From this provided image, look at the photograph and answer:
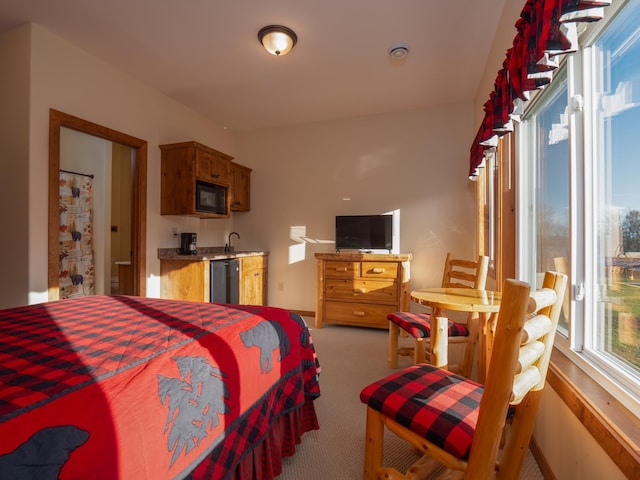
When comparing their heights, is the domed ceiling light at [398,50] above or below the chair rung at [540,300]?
above

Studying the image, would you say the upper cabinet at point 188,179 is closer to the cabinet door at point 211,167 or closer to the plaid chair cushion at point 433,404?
the cabinet door at point 211,167

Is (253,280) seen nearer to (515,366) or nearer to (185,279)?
(185,279)

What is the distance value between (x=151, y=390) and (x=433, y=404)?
36.2 inches

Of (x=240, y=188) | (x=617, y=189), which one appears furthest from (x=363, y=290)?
(x=617, y=189)

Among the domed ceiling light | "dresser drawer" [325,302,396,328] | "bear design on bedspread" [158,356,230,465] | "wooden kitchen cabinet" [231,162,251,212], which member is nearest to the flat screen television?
"dresser drawer" [325,302,396,328]

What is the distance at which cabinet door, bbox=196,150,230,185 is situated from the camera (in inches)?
146

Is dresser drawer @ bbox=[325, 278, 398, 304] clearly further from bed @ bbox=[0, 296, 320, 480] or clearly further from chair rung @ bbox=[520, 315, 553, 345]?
chair rung @ bbox=[520, 315, 553, 345]

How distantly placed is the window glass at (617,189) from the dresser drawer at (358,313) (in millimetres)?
2416

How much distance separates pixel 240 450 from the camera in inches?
44.2

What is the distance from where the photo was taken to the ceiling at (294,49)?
235cm

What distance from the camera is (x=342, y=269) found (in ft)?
13.0

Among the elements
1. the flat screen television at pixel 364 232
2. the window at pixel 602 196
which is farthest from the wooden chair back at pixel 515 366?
the flat screen television at pixel 364 232

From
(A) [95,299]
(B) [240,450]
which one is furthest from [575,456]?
(A) [95,299]

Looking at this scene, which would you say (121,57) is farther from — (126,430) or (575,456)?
(575,456)
